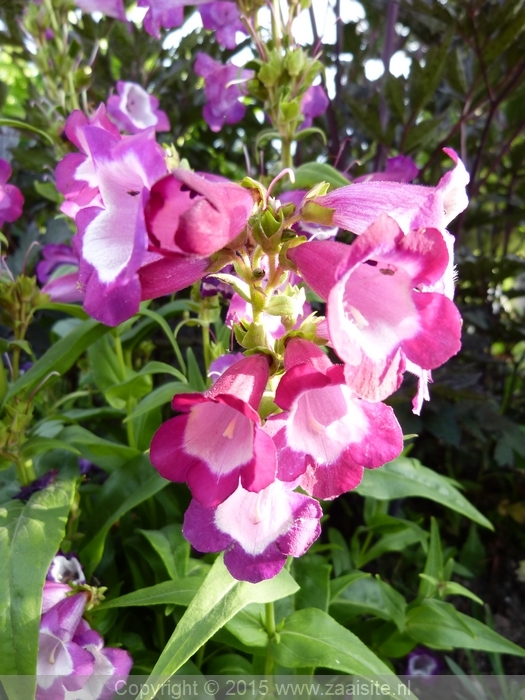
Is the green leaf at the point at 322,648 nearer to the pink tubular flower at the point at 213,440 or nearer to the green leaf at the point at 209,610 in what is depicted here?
the green leaf at the point at 209,610

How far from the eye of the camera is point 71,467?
0.86m

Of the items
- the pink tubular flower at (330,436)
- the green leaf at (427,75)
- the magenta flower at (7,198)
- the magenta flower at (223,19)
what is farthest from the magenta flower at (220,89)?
the pink tubular flower at (330,436)

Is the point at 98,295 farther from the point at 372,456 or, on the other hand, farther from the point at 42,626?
the point at 42,626

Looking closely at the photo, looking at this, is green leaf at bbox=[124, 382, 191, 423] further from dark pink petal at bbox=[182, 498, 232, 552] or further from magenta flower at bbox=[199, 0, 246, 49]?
magenta flower at bbox=[199, 0, 246, 49]

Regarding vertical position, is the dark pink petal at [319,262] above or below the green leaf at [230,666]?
above

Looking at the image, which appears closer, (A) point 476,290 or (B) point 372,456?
(B) point 372,456

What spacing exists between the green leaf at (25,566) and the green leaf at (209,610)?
13 centimetres

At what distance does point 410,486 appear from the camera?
0.81 metres

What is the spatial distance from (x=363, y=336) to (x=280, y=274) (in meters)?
0.11

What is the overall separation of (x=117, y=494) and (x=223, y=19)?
2.63 ft

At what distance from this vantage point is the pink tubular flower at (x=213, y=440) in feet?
1.51

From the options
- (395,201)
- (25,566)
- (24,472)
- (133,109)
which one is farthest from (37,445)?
(133,109)

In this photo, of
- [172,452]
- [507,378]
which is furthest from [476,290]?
[172,452]

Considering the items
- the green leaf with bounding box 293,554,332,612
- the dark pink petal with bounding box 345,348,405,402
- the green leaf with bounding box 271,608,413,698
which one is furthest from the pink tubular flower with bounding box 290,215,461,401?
the green leaf with bounding box 293,554,332,612
